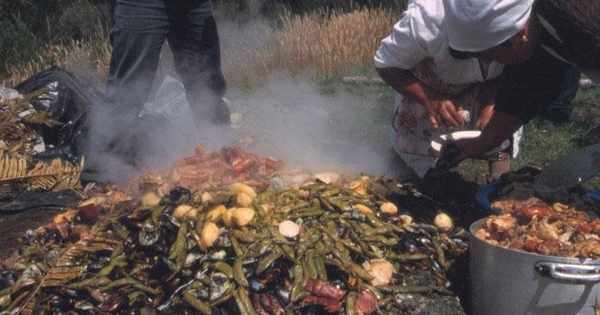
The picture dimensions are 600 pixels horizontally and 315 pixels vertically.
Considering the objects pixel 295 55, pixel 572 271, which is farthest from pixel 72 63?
pixel 572 271

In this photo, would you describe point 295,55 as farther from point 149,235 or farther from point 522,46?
point 149,235

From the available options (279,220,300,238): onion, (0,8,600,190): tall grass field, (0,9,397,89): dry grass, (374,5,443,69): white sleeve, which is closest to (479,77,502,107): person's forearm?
(374,5,443,69): white sleeve

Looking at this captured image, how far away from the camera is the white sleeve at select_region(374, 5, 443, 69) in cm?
365

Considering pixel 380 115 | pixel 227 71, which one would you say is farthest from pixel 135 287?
pixel 227 71

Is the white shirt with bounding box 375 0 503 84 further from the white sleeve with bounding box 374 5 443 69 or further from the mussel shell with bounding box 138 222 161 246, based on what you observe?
the mussel shell with bounding box 138 222 161 246

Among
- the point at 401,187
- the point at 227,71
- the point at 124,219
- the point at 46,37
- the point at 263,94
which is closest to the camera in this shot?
the point at 124,219

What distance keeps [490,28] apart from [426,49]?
2.06 ft

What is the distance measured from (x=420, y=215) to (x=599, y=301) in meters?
1.43

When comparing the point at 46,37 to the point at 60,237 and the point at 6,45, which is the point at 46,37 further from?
the point at 60,237

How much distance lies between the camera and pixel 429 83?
407 centimetres

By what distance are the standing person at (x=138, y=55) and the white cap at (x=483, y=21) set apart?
2.48 metres

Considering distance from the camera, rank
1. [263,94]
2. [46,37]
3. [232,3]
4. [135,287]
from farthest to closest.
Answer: [232,3] < [46,37] < [263,94] < [135,287]

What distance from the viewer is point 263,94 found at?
8.73 meters

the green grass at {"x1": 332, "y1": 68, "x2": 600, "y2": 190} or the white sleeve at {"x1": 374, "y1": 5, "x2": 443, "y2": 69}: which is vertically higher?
the white sleeve at {"x1": 374, "y1": 5, "x2": 443, "y2": 69}
